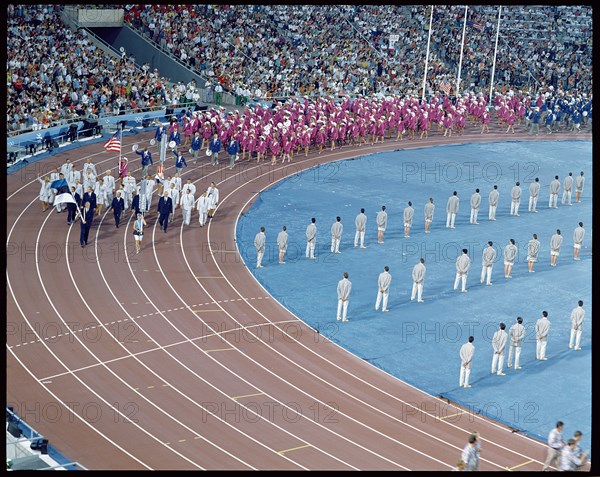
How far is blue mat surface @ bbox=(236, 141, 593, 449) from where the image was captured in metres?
23.8

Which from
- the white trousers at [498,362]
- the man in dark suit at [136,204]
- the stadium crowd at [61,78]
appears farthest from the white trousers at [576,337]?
the stadium crowd at [61,78]

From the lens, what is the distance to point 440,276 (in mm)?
30156

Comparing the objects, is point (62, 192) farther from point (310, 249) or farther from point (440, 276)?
point (440, 276)

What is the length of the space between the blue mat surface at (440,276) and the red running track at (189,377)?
86 centimetres

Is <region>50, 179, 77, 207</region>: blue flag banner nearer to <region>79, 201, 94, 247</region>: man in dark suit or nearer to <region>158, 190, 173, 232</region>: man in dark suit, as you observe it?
<region>79, 201, 94, 247</region>: man in dark suit

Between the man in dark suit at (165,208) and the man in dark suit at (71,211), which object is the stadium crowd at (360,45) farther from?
the man in dark suit at (71,211)

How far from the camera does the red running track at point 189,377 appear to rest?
813 inches

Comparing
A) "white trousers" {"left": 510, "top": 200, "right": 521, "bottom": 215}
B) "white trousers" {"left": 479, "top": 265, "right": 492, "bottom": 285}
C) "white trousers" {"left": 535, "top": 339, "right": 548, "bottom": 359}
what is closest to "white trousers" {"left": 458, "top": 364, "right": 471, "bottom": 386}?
"white trousers" {"left": 535, "top": 339, "right": 548, "bottom": 359}

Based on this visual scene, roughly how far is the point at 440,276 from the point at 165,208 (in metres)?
7.48

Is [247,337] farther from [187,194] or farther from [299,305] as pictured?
[187,194]

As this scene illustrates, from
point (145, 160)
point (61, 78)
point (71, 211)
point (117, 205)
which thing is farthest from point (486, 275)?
point (61, 78)

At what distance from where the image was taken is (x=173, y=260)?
29.8m

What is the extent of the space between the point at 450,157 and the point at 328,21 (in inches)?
599

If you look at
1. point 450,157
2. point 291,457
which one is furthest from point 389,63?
point 291,457
